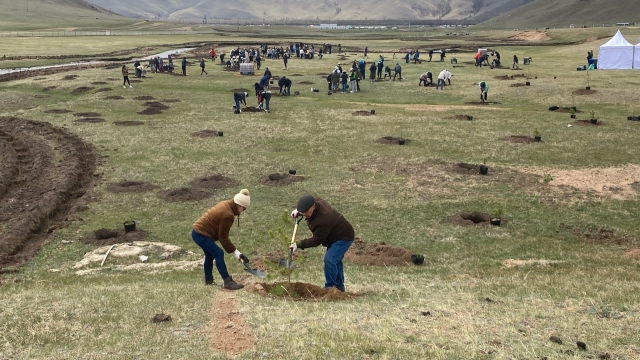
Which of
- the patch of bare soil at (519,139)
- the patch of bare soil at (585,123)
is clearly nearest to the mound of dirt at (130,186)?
the patch of bare soil at (519,139)

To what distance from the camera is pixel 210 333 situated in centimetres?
929

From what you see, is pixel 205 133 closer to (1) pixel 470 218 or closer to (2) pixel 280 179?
(2) pixel 280 179

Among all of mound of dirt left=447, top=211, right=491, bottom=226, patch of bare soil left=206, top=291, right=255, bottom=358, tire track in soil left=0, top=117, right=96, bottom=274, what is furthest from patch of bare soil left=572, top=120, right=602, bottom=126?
patch of bare soil left=206, top=291, right=255, bottom=358

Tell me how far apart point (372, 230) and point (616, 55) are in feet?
170

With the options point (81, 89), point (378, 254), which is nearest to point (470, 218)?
point (378, 254)

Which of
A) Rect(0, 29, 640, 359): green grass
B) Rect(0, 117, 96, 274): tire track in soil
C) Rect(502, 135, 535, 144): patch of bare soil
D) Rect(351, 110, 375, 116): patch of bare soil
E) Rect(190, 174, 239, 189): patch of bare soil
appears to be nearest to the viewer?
Rect(0, 29, 640, 359): green grass

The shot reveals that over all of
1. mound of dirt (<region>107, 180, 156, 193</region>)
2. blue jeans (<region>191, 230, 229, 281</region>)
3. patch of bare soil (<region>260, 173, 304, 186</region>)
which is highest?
blue jeans (<region>191, 230, 229, 281</region>)

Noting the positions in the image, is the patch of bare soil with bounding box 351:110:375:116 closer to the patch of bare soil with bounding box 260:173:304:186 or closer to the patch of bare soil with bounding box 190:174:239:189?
the patch of bare soil with bounding box 260:173:304:186

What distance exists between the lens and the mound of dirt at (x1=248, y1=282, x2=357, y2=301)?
11.6 metres

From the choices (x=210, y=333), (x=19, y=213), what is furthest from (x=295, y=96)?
(x=210, y=333)

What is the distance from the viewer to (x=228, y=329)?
31.0ft

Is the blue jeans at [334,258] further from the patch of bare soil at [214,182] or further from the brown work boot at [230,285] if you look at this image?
the patch of bare soil at [214,182]

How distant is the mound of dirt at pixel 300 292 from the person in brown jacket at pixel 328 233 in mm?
325

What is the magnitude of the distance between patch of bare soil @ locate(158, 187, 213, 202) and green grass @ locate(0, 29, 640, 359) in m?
A: 0.49
